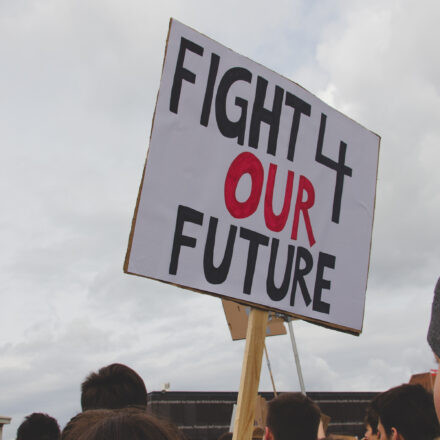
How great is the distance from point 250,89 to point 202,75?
1.09ft

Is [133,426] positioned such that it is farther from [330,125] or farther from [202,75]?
[330,125]

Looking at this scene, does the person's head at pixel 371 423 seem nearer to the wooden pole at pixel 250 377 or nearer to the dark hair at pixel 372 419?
the dark hair at pixel 372 419

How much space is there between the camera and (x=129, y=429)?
1206mm

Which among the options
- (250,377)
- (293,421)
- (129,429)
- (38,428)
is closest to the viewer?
(129,429)

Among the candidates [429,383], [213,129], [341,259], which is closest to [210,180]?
[213,129]

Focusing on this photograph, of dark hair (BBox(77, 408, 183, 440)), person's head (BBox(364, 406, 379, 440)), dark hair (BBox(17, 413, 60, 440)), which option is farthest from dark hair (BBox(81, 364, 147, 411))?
dark hair (BBox(77, 408, 183, 440))

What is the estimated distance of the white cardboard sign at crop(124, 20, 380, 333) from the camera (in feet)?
9.06

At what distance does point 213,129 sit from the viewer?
3.00 m

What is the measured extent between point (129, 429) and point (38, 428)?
8.71ft

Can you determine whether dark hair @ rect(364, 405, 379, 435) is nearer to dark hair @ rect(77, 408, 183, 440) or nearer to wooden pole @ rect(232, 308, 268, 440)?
wooden pole @ rect(232, 308, 268, 440)

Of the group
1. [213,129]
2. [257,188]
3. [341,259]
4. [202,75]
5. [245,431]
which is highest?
[202,75]

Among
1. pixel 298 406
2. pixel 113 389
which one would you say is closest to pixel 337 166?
pixel 298 406

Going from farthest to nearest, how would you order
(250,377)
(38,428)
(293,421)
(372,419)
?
(38,428) → (372,419) → (293,421) → (250,377)

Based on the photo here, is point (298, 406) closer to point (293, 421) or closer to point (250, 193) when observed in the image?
point (293, 421)
